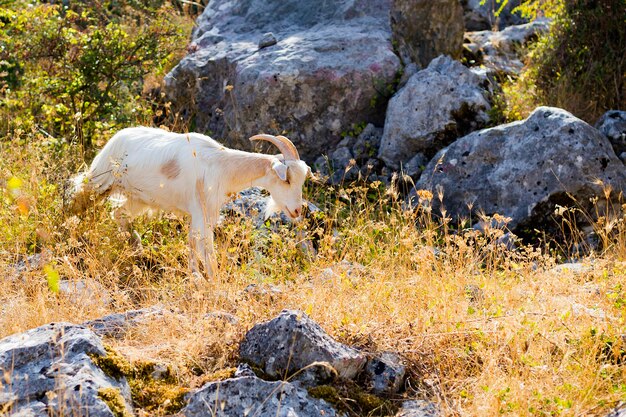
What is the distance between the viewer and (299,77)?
9.80 meters

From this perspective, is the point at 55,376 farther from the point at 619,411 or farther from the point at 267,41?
the point at 267,41

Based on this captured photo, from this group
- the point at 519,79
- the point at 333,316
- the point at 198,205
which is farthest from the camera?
the point at 519,79

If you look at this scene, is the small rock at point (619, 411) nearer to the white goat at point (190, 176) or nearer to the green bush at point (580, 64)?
the white goat at point (190, 176)

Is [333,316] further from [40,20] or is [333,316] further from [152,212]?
[40,20]

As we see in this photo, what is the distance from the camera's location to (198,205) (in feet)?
22.4

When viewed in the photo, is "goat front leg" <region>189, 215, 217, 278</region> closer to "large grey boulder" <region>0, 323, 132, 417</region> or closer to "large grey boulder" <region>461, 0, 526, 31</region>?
"large grey boulder" <region>0, 323, 132, 417</region>

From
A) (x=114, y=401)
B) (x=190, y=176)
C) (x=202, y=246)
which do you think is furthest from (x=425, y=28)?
(x=114, y=401)

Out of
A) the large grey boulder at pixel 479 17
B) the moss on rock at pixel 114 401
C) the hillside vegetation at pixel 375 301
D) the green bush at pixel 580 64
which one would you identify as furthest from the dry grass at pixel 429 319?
the large grey boulder at pixel 479 17

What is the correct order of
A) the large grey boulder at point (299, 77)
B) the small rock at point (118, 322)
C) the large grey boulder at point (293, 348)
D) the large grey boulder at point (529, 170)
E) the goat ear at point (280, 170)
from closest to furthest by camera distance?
the large grey boulder at point (293, 348) < the small rock at point (118, 322) < the goat ear at point (280, 170) < the large grey boulder at point (529, 170) < the large grey boulder at point (299, 77)

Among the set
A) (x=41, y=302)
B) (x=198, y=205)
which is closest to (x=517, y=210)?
(x=198, y=205)

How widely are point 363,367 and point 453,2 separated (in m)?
7.64

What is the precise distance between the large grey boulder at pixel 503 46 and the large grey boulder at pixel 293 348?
7862mm

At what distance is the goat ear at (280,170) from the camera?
6.68 meters

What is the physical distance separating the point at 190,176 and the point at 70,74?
3.76 metres
